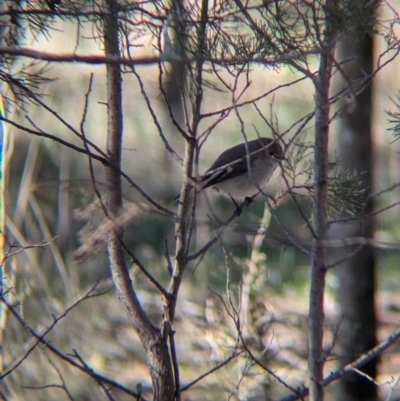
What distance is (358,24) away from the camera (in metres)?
2.02

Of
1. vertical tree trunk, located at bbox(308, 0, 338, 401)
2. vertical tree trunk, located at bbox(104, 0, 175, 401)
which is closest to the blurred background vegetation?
vertical tree trunk, located at bbox(104, 0, 175, 401)

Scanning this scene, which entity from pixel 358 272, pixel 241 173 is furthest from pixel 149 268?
pixel 358 272

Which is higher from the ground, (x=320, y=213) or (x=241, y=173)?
(x=241, y=173)

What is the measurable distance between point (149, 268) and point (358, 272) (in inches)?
132

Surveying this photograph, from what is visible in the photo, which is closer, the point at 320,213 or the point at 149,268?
the point at 320,213

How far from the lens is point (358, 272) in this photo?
15.8 feet

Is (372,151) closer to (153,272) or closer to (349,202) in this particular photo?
(349,202)

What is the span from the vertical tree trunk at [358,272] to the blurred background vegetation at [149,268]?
0.37m

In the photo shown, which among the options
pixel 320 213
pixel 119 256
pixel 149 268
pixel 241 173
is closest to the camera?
pixel 320 213

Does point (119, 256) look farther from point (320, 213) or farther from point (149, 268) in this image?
point (149, 268)

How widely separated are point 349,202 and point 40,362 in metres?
3.59

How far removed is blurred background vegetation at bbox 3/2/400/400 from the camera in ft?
Result: 15.4

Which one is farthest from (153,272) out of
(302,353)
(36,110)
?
(36,110)

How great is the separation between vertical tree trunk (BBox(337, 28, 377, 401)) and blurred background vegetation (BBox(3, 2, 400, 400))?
1.21 feet
